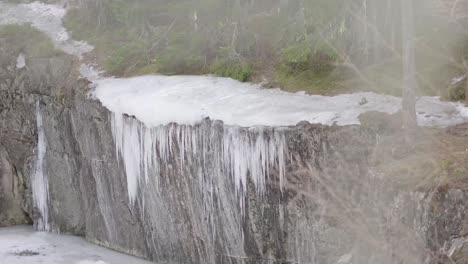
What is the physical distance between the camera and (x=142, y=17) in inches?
906

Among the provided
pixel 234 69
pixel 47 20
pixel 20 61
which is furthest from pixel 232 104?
pixel 47 20

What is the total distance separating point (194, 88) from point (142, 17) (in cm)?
593

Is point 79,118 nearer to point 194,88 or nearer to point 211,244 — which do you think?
point 194,88

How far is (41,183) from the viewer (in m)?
21.5

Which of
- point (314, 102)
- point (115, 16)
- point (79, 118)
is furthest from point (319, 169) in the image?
point (115, 16)

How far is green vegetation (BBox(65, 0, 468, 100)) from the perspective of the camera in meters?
16.0

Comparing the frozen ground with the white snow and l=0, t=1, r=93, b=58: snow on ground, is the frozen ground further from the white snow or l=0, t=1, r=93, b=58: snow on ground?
the white snow

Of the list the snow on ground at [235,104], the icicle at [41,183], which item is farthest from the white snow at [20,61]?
the snow on ground at [235,104]

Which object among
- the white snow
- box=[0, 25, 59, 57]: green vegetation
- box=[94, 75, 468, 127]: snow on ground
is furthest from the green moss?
the white snow

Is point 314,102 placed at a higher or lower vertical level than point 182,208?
higher

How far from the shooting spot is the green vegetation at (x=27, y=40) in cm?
2238

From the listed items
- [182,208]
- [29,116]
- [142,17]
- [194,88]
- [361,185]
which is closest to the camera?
[361,185]

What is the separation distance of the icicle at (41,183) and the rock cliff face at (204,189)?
0.05 m

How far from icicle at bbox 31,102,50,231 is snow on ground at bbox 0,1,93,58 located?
2.68m
